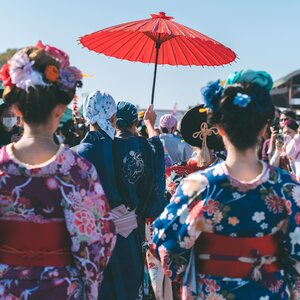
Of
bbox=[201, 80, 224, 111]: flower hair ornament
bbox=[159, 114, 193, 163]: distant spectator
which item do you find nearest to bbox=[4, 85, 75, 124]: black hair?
bbox=[201, 80, 224, 111]: flower hair ornament

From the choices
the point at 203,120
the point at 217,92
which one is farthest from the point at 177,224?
the point at 203,120

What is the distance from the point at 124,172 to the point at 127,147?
19cm

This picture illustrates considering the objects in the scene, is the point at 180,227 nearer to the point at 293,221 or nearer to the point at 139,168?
the point at 293,221

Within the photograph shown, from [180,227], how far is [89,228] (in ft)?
1.38

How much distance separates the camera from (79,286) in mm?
2418

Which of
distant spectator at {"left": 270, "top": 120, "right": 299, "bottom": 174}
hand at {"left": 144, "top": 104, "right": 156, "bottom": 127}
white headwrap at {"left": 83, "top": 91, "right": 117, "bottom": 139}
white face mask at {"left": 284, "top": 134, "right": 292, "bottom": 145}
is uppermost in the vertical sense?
white headwrap at {"left": 83, "top": 91, "right": 117, "bottom": 139}

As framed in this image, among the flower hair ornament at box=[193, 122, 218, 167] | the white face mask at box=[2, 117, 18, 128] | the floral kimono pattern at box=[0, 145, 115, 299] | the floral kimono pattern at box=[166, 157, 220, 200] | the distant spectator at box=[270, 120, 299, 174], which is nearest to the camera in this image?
the floral kimono pattern at box=[0, 145, 115, 299]

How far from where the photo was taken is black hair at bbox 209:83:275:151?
2.42 meters

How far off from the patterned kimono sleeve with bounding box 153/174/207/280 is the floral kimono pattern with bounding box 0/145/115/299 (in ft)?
0.98

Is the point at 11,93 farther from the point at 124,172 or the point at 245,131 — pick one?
the point at 124,172

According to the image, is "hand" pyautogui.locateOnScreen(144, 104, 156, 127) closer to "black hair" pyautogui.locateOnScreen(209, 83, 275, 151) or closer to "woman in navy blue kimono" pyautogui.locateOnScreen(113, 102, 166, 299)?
"woman in navy blue kimono" pyautogui.locateOnScreen(113, 102, 166, 299)

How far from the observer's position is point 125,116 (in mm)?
4191

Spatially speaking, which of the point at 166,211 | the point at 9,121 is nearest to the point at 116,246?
the point at 9,121

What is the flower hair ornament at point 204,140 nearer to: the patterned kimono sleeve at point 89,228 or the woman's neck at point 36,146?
the patterned kimono sleeve at point 89,228
